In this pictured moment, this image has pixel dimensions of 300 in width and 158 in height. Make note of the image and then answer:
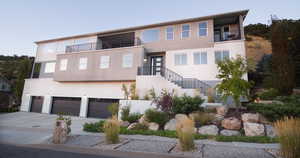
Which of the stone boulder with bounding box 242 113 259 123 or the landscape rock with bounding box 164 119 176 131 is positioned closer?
the stone boulder with bounding box 242 113 259 123

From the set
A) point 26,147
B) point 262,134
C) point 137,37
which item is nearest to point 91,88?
point 137,37

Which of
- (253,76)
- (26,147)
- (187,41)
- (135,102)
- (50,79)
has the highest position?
(187,41)

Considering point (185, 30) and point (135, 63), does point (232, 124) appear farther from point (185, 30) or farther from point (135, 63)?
A: point (185, 30)

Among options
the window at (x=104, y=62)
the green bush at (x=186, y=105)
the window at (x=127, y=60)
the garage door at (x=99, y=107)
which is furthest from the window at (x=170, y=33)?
the garage door at (x=99, y=107)

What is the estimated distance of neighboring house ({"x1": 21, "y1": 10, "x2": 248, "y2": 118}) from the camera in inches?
478

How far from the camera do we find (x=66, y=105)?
15570 millimetres

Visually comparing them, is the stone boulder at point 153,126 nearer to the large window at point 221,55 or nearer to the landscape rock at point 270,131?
the landscape rock at point 270,131

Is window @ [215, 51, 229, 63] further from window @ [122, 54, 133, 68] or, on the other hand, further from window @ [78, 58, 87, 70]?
window @ [78, 58, 87, 70]

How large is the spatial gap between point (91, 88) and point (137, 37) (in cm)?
740

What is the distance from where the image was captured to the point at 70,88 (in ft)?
51.2

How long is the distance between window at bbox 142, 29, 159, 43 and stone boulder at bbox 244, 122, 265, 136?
10.9m

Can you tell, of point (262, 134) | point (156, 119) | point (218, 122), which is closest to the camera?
point (262, 134)

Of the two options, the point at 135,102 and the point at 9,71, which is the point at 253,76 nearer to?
the point at 135,102

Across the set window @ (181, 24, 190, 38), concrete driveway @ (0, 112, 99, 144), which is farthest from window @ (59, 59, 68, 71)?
window @ (181, 24, 190, 38)
